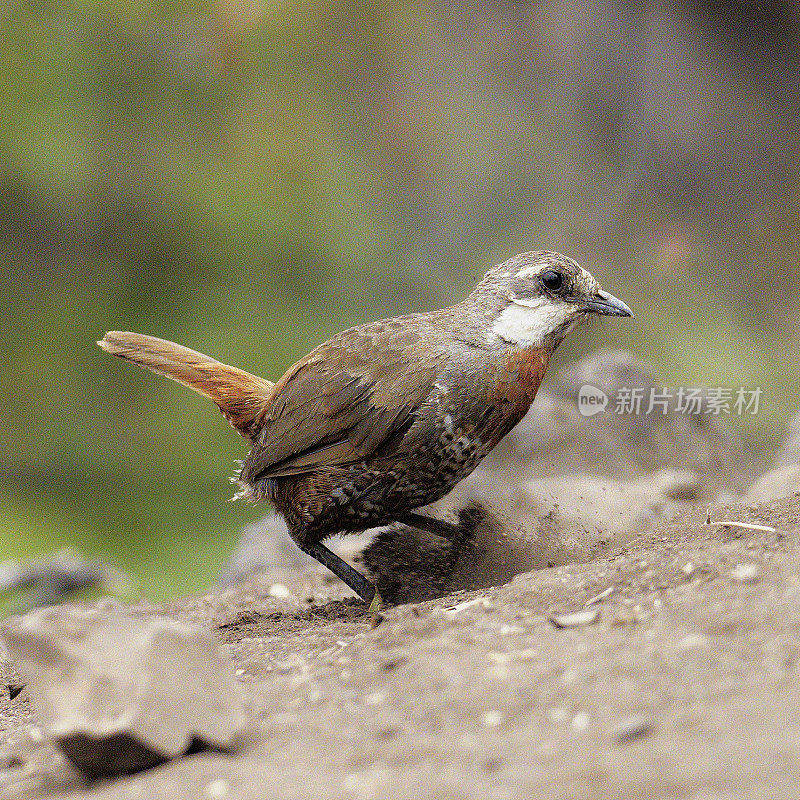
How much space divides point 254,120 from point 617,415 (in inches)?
134

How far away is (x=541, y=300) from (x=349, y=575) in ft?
4.92

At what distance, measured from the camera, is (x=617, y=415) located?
6336 millimetres

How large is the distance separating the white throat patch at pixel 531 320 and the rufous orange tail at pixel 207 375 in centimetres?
121

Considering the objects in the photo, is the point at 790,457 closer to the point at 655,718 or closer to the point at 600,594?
the point at 600,594

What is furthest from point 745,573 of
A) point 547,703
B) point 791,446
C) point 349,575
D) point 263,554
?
point 263,554

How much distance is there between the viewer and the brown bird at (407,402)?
3535 mm

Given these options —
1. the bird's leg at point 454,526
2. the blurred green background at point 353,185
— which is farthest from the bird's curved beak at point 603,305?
the blurred green background at point 353,185

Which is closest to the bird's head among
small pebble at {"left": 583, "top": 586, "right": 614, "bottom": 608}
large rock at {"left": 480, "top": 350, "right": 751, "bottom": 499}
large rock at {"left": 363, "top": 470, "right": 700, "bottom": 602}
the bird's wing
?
the bird's wing

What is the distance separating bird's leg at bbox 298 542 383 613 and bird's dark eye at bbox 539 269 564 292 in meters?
1.54

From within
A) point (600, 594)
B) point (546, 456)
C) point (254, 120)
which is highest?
point (254, 120)

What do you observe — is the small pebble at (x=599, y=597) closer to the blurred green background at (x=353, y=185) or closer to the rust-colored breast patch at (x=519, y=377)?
the rust-colored breast patch at (x=519, y=377)

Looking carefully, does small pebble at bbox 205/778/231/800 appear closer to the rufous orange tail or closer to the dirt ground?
the dirt ground

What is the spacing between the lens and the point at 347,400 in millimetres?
3652

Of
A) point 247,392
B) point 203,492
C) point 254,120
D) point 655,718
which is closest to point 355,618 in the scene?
point 247,392
